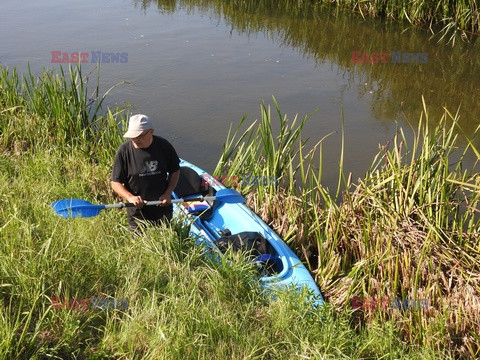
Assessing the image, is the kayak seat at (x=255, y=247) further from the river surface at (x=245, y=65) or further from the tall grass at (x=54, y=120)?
the river surface at (x=245, y=65)

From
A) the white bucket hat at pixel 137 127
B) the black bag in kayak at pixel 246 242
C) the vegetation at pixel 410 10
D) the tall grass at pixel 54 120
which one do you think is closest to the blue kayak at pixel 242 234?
the black bag in kayak at pixel 246 242

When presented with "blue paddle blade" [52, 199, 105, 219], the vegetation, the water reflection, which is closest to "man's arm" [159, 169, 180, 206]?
"blue paddle blade" [52, 199, 105, 219]

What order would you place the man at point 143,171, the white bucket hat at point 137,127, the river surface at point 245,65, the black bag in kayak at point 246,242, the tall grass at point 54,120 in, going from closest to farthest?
the white bucket hat at point 137,127 → the man at point 143,171 → the black bag in kayak at point 246,242 → the tall grass at point 54,120 → the river surface at point 245,65

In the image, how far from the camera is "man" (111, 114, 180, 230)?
4.28 m

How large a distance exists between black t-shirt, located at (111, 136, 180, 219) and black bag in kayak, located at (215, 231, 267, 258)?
66cm

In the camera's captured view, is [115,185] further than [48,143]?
No

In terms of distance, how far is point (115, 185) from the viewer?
4.38 metres

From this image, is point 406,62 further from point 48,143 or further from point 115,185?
point 115,185

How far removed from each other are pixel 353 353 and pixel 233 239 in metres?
1.55

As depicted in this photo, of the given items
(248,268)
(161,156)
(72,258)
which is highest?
(161,156)

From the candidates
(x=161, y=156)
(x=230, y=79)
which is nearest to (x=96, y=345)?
(x=161, y=156)

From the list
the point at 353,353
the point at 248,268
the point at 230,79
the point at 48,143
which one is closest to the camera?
the point at 353,353

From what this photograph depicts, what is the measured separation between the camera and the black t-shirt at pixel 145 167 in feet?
14.3

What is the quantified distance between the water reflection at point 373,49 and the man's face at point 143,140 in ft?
15.1
